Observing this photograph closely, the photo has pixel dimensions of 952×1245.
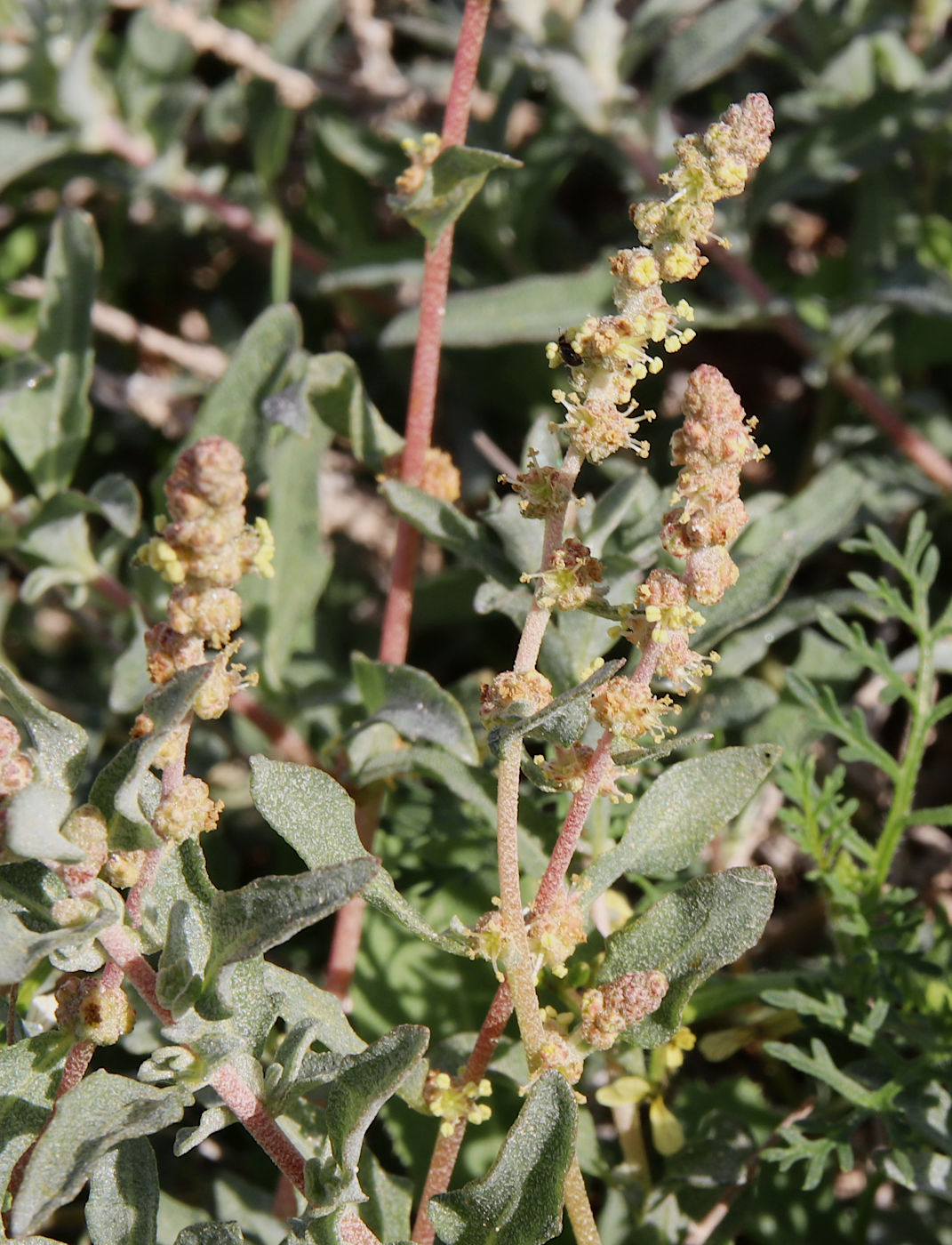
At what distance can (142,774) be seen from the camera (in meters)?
1.39

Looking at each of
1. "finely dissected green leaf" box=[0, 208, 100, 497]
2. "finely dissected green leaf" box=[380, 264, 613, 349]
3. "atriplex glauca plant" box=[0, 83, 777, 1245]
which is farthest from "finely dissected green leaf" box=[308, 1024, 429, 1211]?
"finely dissected green leaf" box=[380, 264, 613, 349]

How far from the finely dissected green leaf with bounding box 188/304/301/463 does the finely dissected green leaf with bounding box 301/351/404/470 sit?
0.55 ft

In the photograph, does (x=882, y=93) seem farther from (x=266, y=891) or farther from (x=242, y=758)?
(x=266, y=891)

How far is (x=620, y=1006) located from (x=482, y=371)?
7.05 ft

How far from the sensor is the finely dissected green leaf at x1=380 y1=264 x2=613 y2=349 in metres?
2.82

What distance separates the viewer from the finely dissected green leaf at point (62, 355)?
8.50ft

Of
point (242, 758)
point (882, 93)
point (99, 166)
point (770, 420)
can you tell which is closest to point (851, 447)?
point (770, 420)

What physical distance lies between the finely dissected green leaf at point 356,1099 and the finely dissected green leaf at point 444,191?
1265mm

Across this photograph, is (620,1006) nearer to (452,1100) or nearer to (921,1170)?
(452,1100)

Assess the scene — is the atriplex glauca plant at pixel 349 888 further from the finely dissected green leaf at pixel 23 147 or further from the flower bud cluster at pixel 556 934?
the finely dissected green leaf at pixel 23 147

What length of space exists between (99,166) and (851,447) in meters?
2.05

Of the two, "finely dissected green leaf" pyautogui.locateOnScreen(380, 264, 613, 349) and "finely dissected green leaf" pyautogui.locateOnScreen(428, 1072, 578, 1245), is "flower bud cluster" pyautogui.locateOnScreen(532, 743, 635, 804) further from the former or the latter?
"finely dissected green leaf" pyautogui.locateOnScreen(380, 264, 613, 349)

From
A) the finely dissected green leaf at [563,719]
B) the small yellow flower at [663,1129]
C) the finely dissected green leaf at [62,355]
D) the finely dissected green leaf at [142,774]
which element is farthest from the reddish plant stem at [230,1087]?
the finely dissected green leaf at [62,355]

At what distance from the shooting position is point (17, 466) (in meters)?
3.52
